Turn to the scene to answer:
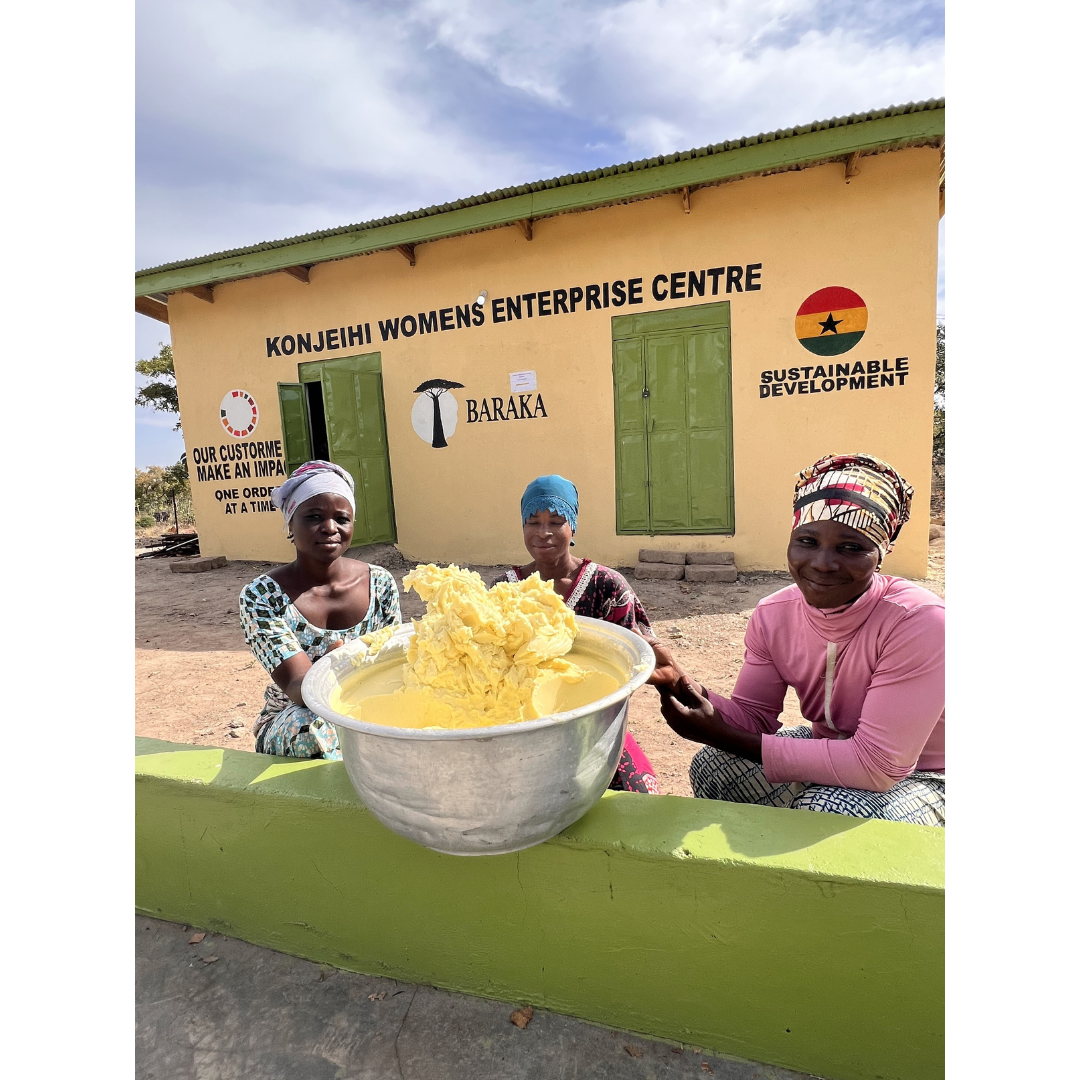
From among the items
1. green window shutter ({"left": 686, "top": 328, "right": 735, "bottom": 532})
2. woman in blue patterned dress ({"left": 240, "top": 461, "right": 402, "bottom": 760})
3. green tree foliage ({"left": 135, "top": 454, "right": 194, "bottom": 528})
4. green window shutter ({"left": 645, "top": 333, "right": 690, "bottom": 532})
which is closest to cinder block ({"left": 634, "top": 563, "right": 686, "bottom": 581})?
green window shutter ({"left": 645, "top": 333, "right": 690, "bottom": 532})

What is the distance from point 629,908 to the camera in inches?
66.3

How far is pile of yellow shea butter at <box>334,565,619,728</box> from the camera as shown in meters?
1.46

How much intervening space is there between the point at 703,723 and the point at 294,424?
8011 millimetres

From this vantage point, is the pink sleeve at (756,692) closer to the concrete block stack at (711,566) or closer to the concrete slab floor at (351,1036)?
the concrete slab floor at (351,1036)

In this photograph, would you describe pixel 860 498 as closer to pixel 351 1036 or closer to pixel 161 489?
pixel 351 1036

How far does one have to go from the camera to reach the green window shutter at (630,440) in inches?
281

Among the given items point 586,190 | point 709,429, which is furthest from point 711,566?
point 586,190

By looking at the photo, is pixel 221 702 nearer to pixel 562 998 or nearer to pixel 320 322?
pixel 562 998

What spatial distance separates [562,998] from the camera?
1.82 meters

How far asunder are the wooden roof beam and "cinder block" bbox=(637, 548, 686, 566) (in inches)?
337

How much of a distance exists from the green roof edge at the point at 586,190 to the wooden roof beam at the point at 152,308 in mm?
843

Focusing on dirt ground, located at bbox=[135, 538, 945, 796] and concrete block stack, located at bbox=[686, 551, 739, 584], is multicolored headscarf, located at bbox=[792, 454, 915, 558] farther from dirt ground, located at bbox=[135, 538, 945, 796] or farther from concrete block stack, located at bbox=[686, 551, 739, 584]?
concrete block stack, located at bbox=[686, 551, 739, 584]
